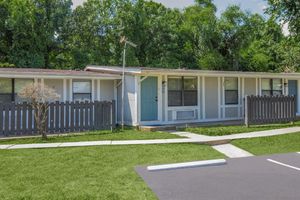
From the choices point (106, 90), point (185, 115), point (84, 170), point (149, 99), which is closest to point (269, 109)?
point (185, 115)

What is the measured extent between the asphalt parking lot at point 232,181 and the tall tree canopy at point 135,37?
819 inches

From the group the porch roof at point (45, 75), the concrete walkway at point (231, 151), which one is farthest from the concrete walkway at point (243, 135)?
the porch roof at point (45, 75)

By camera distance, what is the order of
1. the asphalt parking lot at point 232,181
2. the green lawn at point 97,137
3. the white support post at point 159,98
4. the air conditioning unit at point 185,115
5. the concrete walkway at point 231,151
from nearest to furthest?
1. the asphalt parking lot at point 232,181
2. the concrete walkway at point 231,151
3. the green lawn at point 97,137
4. the white support post at point 159,98
5. the air conditioning unit at point 185,115

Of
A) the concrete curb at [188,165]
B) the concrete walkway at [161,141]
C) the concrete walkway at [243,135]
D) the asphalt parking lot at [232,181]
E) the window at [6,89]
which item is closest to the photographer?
the asphalt parking lot at [232,181]

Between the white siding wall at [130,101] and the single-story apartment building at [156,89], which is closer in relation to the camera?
the single-story apartment building at [156,89]

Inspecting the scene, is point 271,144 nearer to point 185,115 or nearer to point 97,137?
point 97,137

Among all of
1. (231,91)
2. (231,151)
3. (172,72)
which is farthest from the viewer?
(231,91)

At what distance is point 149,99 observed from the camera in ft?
46.6

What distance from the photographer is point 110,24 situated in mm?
32625

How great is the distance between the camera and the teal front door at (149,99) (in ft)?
46.1

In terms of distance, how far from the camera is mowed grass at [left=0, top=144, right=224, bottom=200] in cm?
514

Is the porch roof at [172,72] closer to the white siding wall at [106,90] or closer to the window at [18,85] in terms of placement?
the white siding wall at [106,90]

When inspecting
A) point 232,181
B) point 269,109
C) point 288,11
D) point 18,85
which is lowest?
point 232,181

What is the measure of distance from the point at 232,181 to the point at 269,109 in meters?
9.17
